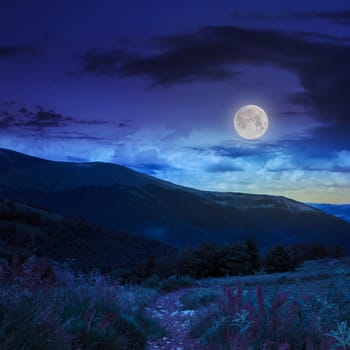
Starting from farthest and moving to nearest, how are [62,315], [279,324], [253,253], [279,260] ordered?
[253,253], [279,260], [62,315], [279,324]

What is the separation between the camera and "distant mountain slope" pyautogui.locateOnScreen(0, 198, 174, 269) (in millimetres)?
74062

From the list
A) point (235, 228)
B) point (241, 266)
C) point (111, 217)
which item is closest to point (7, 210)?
point (241, 266)

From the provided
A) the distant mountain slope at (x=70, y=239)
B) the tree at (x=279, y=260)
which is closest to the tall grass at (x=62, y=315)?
the tree at (x=279, y=260)

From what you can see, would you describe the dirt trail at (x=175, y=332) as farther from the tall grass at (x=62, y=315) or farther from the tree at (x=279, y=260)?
the tree at (x=279, y=260)

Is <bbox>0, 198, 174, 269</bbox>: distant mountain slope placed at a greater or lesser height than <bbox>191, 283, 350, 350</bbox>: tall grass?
lesser

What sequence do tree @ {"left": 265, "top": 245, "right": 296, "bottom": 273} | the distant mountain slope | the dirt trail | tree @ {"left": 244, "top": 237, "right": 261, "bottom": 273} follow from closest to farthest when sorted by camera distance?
the dirt trail < tree @ {"left": 265, "top": 245, "right": 296, "bottom": 273} < tree @ {"left": 244, "top": 237, "right": 261, "bottom": 273} < the distant mountain slope

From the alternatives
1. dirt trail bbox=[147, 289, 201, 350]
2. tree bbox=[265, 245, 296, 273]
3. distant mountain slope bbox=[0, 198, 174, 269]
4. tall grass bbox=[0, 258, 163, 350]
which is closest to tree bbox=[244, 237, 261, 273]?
tree bbox=[265, 245, 296, 273]

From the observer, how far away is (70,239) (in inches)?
3482

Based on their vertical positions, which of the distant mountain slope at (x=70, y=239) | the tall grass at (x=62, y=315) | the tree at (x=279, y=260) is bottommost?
the distant mountain slope at (x=70, y=239)

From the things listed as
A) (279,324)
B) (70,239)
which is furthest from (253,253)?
(70,239)

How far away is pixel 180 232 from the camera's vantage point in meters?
167

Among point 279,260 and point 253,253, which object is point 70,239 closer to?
point 253,253

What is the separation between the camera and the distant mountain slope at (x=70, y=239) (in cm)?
7406

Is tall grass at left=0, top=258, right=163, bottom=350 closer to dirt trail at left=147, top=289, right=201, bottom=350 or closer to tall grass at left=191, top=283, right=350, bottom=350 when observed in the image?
dirt trail at left=147, top=289, right=201, bottom=350
